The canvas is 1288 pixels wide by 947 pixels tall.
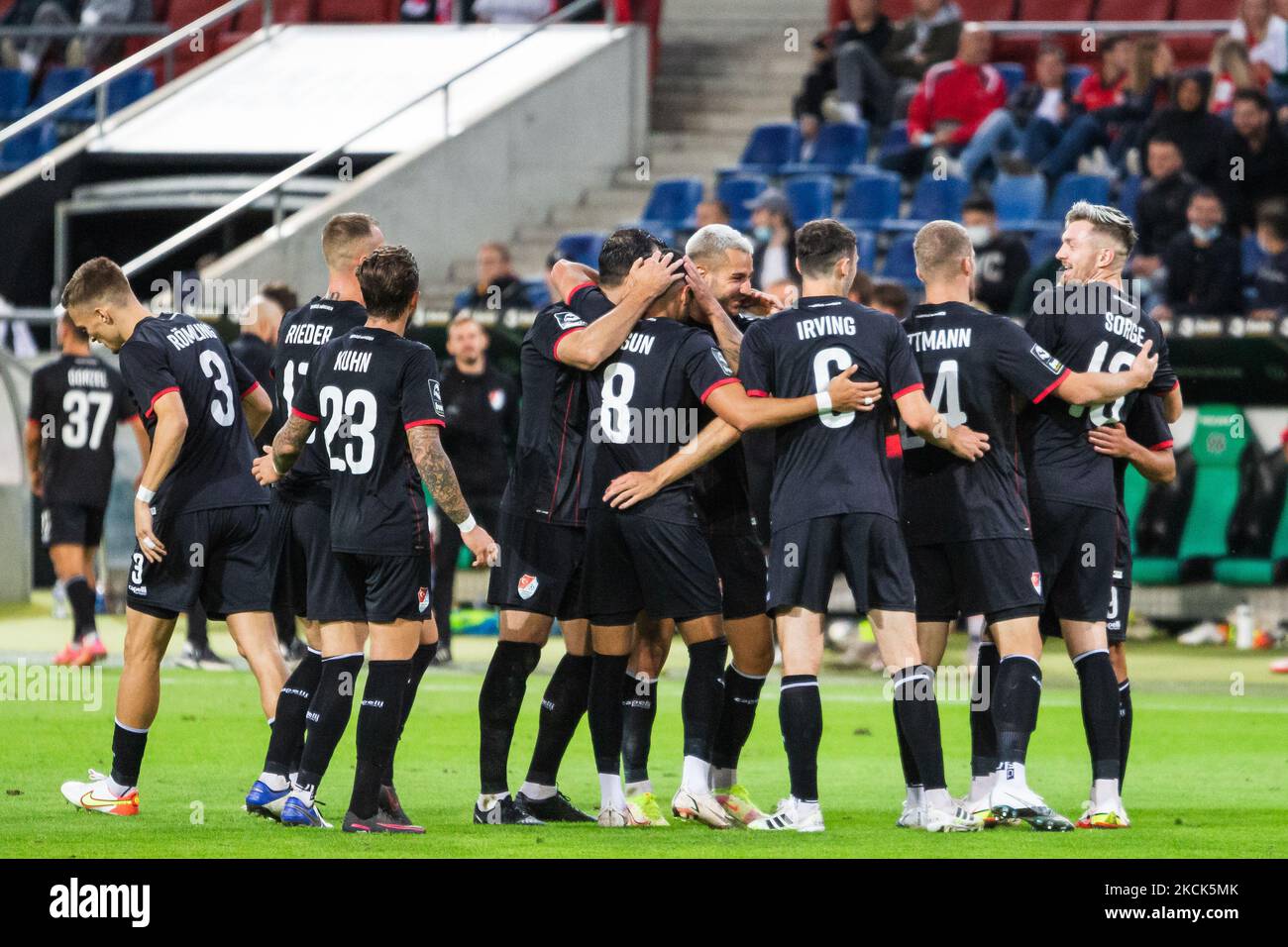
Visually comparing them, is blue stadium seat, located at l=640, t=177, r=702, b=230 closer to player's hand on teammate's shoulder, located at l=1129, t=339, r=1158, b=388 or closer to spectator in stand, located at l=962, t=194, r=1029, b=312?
spectator in stand, located at l=962, t=194, r=1029, b=312

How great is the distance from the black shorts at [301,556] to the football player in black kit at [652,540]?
0.99 meters

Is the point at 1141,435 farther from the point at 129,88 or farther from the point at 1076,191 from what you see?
the point at 129,88

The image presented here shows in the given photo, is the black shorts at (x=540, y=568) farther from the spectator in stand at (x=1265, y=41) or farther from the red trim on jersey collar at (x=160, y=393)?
the spectator in stand at (x=1265, y=41)

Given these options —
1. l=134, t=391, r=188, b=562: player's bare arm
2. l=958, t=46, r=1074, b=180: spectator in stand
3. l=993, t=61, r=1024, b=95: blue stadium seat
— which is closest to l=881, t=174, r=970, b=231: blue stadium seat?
l=958, t=46, r=1074, b=180: spectator in stand

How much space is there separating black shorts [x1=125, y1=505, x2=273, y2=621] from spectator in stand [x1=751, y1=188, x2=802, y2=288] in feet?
26.6

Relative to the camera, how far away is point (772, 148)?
19531mm

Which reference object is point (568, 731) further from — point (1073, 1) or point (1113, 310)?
point (1073, 1)

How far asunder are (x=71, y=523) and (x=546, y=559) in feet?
21.8

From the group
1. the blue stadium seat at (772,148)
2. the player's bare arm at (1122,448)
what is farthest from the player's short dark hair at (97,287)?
the blue stadium seat at (772,148)

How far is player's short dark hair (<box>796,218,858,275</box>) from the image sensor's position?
7441mm
